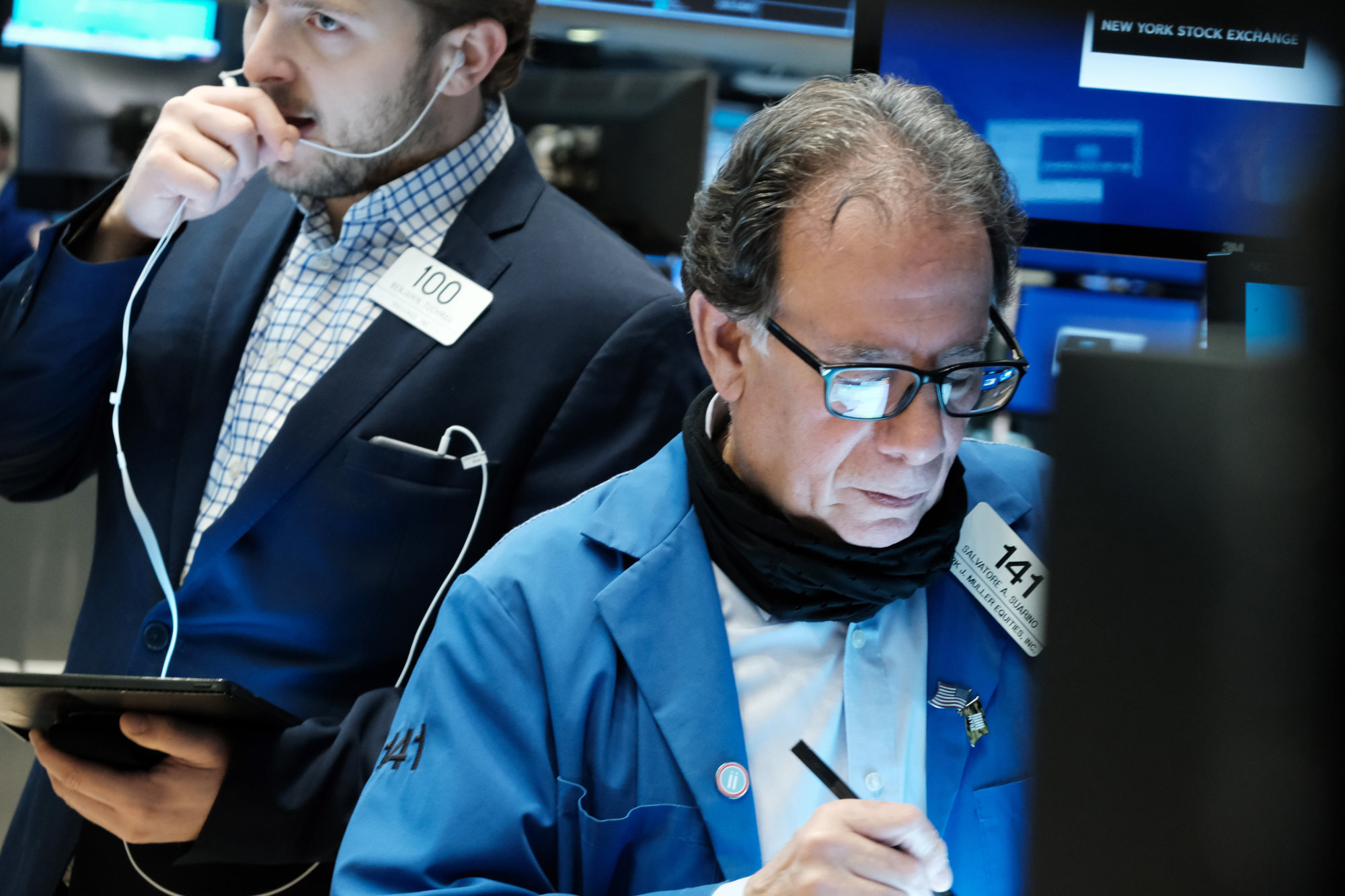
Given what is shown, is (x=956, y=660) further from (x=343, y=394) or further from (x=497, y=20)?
(x=497, y=20)

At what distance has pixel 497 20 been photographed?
1.98 meters

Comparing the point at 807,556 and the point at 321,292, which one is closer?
the point at 807,556

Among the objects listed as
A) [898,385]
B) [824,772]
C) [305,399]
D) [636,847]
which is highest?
[898,385]

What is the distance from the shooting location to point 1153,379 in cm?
49

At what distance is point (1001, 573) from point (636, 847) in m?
0.53

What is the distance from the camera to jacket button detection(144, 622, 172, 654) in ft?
5.98

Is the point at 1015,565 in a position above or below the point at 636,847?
above

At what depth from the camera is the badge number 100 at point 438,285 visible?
1.85 meters

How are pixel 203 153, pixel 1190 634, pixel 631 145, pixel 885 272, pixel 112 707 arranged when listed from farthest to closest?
1. pixel 631 145
2. pixel 203 153
3. pixel 112 707
4. pixel 885 272
5. pixel 1190 634

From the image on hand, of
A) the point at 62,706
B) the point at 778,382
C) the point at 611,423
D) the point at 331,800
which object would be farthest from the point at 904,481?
the point at 62,706

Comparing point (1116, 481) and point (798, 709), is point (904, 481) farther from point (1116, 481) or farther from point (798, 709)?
point (1116, 481)

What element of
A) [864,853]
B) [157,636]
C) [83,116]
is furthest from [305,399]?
[83,116]

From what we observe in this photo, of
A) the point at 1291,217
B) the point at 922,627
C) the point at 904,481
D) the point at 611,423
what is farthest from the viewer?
the point at 611,423

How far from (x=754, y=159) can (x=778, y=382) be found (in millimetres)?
257
